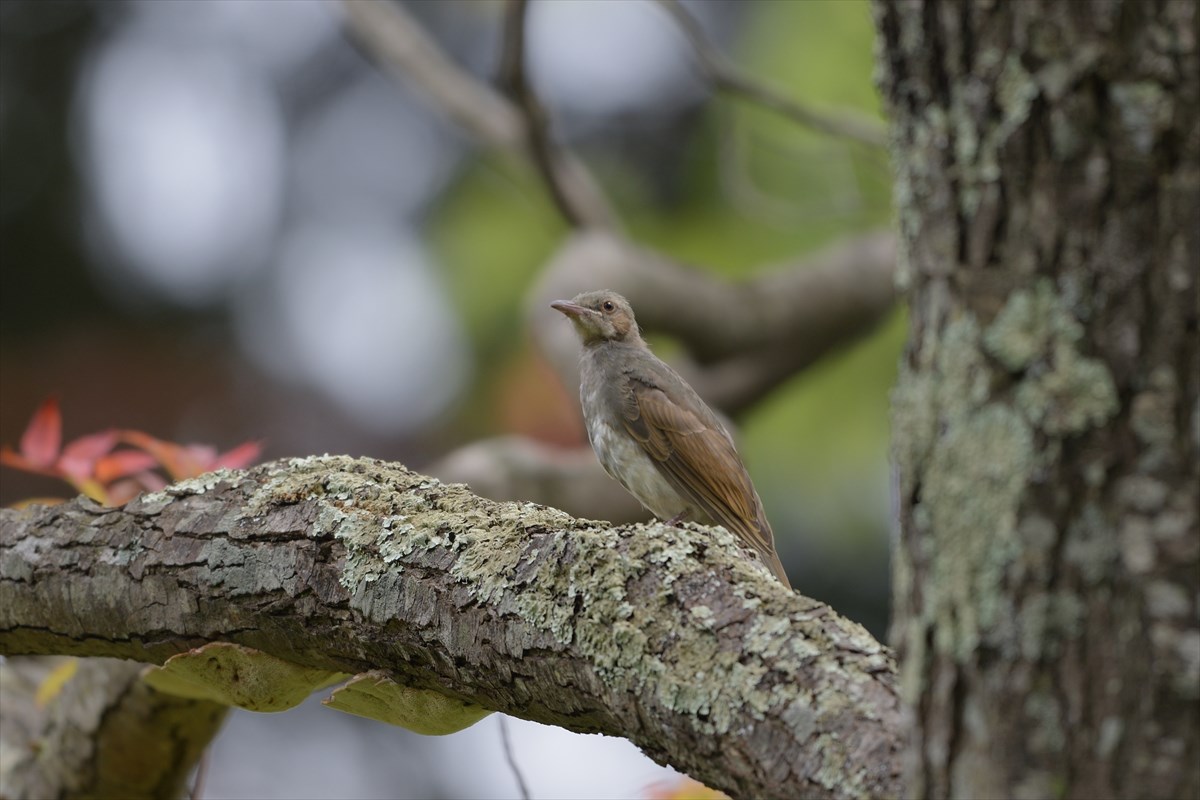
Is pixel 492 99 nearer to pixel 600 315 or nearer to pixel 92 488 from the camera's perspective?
pixel 600 315

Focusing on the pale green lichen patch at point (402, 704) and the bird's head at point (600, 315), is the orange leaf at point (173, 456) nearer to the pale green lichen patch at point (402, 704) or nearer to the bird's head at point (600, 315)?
the pale green lichen patch at point (402, 704)

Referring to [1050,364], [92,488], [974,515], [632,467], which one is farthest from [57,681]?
[1050,364]

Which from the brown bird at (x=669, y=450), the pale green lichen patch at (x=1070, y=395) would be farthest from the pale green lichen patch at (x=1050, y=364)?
the brown bird at (x=669, y=450)

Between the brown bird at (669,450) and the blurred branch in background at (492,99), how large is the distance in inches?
50.7

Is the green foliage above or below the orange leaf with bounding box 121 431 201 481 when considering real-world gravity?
above

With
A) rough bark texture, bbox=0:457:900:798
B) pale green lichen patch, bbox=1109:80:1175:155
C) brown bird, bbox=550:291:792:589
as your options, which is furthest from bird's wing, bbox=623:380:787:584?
pale green lichen patch, bbox=1109:80:1175:155

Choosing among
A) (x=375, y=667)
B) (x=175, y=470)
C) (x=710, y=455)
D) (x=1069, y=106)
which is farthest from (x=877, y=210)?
(x=1069, y=106)

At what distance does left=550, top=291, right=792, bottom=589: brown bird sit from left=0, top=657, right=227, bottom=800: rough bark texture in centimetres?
151

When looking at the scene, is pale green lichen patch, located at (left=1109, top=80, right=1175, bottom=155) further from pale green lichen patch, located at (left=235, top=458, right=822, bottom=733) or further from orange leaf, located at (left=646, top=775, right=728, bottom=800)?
orange leaf, located at (left=646, top=775, right=728, bottom=800)

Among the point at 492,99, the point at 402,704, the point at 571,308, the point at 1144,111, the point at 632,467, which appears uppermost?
the point at 492,99

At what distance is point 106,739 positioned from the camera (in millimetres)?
3115

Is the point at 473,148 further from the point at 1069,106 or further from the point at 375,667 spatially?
the point at 1069,106

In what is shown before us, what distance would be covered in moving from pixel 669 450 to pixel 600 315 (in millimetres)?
695

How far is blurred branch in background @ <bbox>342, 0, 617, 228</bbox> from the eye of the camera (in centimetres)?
519
